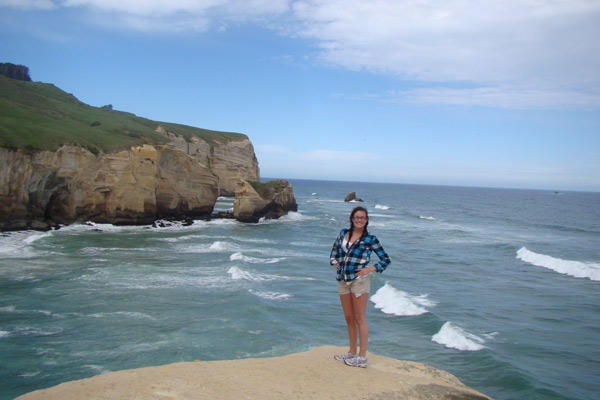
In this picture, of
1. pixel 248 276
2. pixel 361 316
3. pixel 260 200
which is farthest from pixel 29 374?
pixel 260 200

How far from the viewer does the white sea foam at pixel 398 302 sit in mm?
13414

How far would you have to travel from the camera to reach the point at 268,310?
42.2 ft

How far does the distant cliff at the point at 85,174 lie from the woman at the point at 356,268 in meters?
25.7

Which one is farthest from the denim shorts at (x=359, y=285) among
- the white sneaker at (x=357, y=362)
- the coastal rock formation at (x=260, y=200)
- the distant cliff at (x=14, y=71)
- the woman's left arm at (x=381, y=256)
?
the distant cliff at (x=14, y=71)

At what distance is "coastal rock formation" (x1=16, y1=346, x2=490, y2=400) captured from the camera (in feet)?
17.4

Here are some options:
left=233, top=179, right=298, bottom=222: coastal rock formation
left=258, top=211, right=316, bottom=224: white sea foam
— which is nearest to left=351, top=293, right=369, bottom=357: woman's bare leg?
left=233, top=179, right=298, bottom=222: coastal rock formation

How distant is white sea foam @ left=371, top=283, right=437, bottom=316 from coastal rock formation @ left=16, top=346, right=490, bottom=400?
22.5 ft

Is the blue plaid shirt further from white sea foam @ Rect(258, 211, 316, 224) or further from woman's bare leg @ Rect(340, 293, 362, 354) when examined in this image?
white sea foam @ Rect(258, 211, 316, 224)

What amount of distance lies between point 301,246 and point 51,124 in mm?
22289

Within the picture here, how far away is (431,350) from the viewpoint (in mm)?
10242

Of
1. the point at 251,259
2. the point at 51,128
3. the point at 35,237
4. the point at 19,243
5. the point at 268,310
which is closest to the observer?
the point at 268,310

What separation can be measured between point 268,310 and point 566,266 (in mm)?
18880

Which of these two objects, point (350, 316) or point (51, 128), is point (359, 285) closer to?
point (350, 316)

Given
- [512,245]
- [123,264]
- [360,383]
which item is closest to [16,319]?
[123,264]
